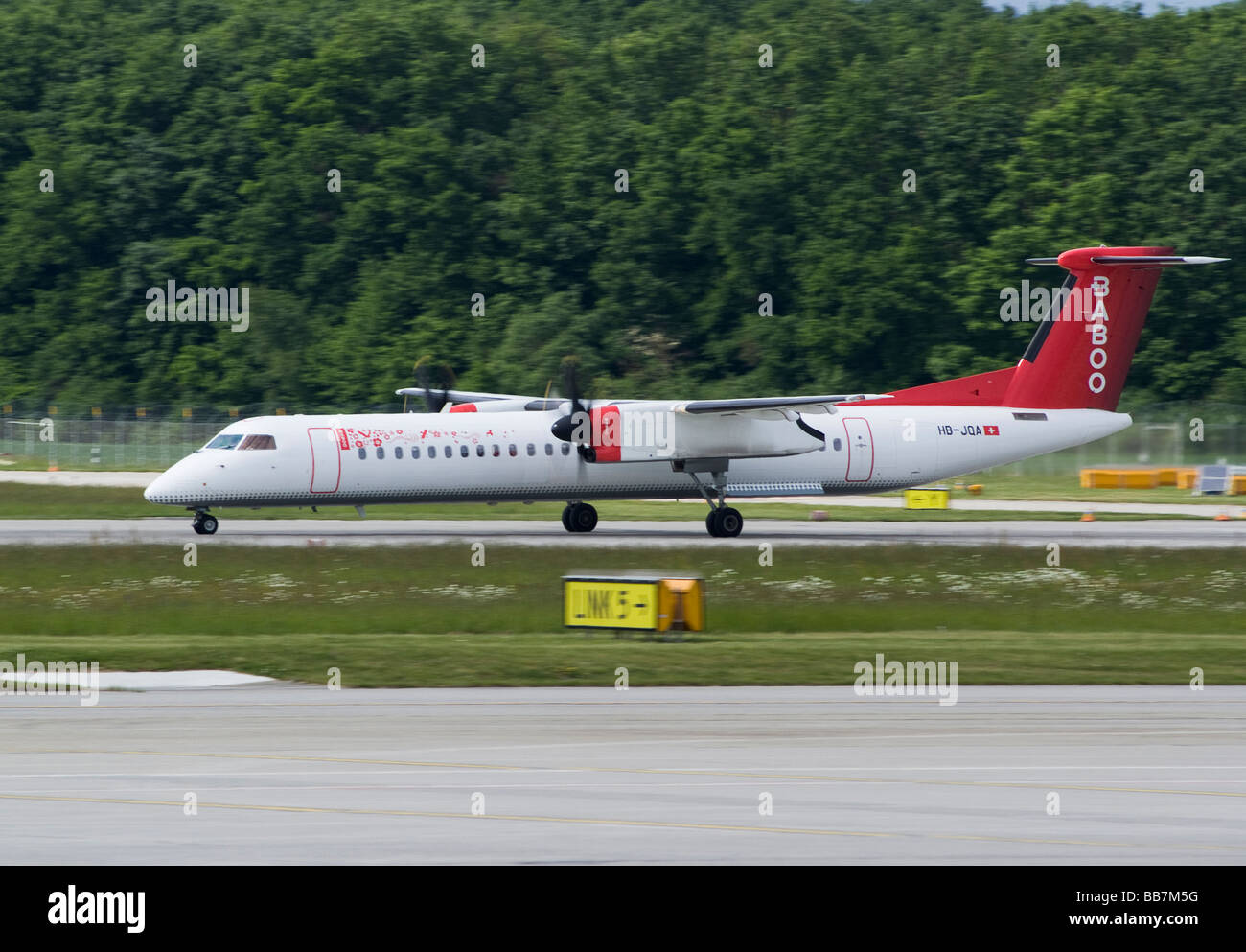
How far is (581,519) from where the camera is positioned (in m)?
37.8

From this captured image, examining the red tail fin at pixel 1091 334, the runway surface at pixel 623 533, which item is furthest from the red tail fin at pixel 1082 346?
the runway surface at pixel 623 533

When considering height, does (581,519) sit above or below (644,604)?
above

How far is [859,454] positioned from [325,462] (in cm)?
1244

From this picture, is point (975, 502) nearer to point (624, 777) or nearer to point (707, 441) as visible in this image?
point (707, 441)

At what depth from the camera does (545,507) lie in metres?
48.6

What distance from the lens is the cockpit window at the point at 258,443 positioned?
111 ft

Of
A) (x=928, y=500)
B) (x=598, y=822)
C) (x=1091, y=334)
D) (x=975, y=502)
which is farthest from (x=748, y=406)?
(x=598, y=822)

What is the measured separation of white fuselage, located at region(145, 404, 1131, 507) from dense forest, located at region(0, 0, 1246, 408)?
34495 millimetres

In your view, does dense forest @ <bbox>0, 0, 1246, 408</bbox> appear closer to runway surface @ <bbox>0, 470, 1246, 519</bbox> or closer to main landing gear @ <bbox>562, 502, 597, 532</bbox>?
runway surface @ <bbox>0, 470, 1246, 519</bbox>

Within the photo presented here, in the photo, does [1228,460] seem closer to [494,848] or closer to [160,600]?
[160,600]

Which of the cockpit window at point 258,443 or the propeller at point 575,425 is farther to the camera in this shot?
the propeller at point 575,425

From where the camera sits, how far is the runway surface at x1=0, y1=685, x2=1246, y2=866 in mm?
11141

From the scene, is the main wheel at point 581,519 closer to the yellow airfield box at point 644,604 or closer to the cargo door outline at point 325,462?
the cargo door outline at point 325,462

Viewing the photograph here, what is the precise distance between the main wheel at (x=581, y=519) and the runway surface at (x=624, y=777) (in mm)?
18607
